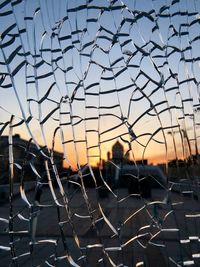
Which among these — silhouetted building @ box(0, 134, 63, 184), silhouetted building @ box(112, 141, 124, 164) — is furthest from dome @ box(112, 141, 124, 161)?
silhouetted building @ box(0, 134, 63, 184)

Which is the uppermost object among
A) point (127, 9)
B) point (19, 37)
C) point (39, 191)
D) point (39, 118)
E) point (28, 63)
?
point (127, 9)

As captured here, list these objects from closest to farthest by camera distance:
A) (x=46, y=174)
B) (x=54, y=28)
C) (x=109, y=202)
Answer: (x=46, y=174)
(x=54, y=28)
(x=109, y=202)

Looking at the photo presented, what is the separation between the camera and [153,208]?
2900 millimetres

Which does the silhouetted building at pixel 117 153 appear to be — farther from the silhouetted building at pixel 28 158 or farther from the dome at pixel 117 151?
Result: the silhouetted building at pixel 28 158

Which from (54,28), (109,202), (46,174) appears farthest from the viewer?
(109,202)

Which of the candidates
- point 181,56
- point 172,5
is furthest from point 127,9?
point 181,56

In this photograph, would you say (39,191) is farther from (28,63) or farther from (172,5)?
(172,5)

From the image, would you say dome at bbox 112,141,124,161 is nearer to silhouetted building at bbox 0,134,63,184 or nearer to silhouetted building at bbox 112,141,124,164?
silhouetted building at bbox 112,141,124,164

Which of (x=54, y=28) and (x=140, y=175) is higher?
(x=54, y=28)

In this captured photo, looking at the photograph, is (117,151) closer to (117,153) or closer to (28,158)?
(117,153)

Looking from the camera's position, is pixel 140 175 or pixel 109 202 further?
pixel 109 202

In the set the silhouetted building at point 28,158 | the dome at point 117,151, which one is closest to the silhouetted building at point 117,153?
the dome at point 117,151

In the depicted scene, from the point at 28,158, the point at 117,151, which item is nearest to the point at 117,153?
the point at 117,151

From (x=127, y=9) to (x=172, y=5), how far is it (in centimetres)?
36
